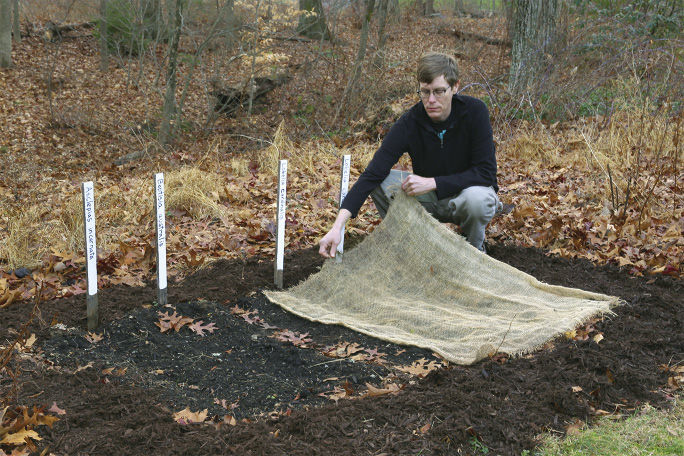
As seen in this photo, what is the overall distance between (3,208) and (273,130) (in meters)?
5.40

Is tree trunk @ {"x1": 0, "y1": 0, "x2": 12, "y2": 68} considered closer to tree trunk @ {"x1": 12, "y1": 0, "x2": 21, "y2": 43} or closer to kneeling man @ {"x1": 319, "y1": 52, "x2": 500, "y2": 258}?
tree trunk @ {"x1": 12, "y1": 0, "x2": 21, "y2": 43}

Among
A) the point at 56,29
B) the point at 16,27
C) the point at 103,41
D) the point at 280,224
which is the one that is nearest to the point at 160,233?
the point at 280,224

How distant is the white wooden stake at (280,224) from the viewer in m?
4.14

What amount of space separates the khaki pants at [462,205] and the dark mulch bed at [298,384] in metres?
0.83

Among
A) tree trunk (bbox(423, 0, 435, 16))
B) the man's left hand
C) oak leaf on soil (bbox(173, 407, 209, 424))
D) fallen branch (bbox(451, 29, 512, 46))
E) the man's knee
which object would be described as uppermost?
tree trunk (bbox(423, 0, 435, 16))

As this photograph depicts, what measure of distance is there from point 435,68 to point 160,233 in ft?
6.38

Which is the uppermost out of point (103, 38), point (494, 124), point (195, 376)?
point (103, 38)

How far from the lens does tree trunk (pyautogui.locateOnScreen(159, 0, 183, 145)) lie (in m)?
10.2

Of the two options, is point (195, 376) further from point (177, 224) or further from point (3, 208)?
point (3, 208)

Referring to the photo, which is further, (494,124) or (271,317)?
(494,124)

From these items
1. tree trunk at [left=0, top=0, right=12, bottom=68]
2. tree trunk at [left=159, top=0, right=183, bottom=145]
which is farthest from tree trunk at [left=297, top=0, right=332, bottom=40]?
tree trunk at [left=0, top=0, right=12, bottom=68]

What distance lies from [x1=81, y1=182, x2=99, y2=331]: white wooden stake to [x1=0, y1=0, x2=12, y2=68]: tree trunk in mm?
13889

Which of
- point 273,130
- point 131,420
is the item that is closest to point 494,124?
point 273,130

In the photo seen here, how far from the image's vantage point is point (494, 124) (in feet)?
27.8
